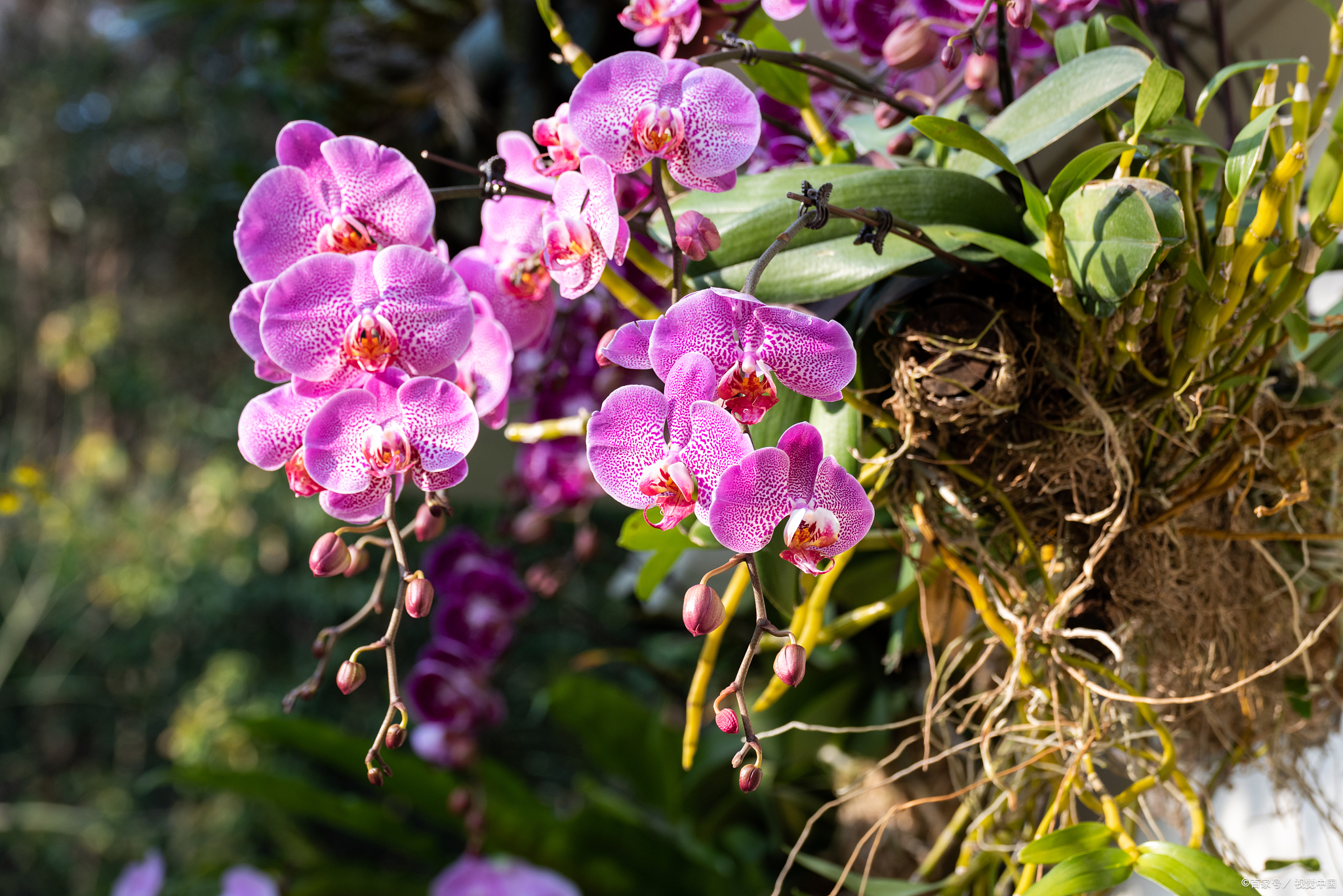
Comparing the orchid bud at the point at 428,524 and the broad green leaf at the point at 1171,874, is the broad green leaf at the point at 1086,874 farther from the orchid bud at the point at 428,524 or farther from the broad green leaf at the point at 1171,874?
the orchid bud at the point at 428,524

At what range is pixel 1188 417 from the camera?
353 mm

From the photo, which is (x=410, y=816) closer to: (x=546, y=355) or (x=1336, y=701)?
(x=546, y=355)

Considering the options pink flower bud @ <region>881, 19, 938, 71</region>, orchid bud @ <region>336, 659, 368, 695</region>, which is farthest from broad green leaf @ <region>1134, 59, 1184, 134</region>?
orchid bud @ <region>336, 659, 368, 695</region>

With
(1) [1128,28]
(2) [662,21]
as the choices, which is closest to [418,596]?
(2) [662,21]

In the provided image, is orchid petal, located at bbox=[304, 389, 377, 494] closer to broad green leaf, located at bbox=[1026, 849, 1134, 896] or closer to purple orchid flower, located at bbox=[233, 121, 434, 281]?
purple orchid flower, located at bbox=[233, 121, 434, 281]

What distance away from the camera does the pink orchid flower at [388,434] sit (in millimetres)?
256

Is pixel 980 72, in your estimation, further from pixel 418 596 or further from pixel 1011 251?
pixel 418 596

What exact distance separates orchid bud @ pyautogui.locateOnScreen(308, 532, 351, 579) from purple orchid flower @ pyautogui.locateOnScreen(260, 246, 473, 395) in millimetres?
54

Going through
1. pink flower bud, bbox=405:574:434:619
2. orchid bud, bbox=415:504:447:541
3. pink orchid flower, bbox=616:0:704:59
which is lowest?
orchid bud, bbox=415:504:447:541

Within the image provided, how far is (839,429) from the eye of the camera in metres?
0.33

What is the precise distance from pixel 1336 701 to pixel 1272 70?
359 millimetres

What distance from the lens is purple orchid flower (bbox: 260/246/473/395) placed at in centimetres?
27

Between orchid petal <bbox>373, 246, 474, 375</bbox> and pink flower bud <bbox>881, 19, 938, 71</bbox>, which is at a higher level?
pink flower bud <bbox>881, 19, 938, 71</bbox>

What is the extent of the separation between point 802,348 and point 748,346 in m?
0.02
